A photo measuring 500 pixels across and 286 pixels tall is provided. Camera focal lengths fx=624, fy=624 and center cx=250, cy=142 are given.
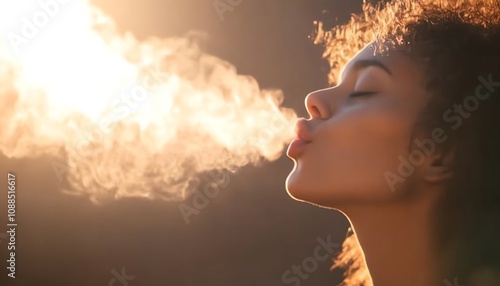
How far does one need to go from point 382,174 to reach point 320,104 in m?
0.19

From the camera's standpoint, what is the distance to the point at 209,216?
214cm

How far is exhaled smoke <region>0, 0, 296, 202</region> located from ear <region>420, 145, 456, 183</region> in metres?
0.90

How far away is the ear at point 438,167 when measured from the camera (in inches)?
44.4

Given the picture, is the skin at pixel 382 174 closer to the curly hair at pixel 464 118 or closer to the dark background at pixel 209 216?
the curly hair at pixel 464 118

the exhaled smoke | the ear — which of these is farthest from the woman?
the exhaled smoke

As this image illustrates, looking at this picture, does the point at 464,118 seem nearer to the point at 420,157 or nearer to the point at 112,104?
the point at 420,157

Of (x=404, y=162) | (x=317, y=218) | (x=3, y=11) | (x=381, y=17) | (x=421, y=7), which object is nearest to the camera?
(x=404, y=162)

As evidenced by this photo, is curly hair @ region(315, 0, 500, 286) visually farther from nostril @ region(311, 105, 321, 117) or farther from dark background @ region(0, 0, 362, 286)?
dark background @ region(0, 0, 362, 286)

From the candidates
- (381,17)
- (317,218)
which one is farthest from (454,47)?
(317,218)

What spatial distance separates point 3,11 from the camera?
198 centimetres

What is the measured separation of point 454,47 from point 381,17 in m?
0.23

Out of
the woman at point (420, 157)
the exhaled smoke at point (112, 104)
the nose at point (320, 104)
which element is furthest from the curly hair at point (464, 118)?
the exhaled smoke at point (112, 104)

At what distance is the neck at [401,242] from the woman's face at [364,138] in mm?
42

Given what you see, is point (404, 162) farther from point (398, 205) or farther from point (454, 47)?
point (454, 47)
